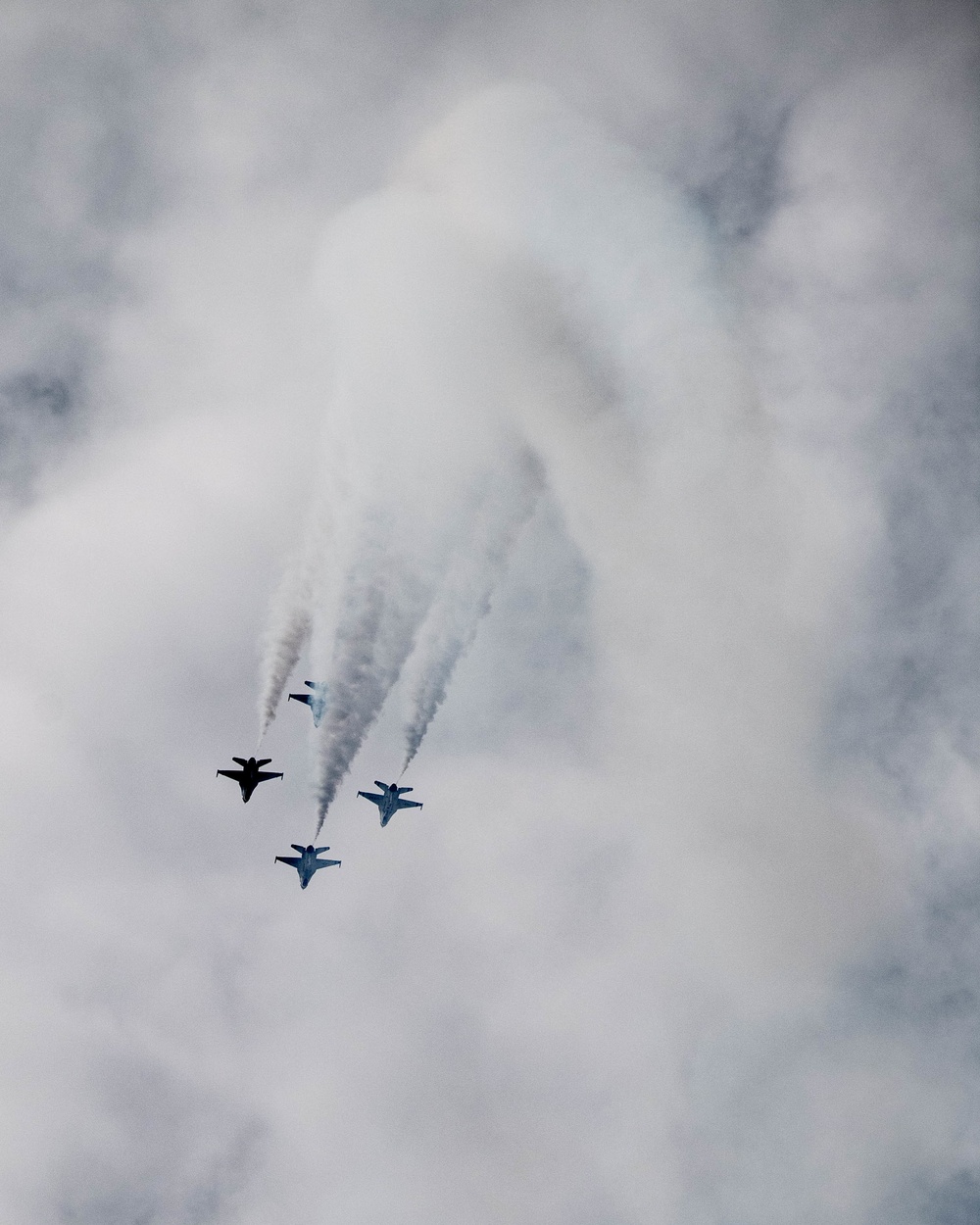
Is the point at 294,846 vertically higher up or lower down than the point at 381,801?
lower down

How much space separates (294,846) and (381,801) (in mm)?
8194

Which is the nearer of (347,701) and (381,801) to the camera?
(347,701)

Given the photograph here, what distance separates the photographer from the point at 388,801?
247ft

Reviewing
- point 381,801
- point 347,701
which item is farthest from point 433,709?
point 381,801

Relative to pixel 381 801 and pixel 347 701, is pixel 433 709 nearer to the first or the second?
pixel 347 701

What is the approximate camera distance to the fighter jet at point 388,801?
75.3 metres

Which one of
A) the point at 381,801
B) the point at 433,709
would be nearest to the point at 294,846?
the point at 381,801

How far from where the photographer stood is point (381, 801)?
75.3 metres

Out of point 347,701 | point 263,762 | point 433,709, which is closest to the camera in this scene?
point 347,701

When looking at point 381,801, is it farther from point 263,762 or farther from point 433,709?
point 433,709

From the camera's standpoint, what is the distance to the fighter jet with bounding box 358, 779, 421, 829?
75312mm

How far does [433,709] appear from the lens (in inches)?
2463

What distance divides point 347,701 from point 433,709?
6926mm

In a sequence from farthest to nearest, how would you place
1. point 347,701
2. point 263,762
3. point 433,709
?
point 263,762, point 433,709, point 347,701
